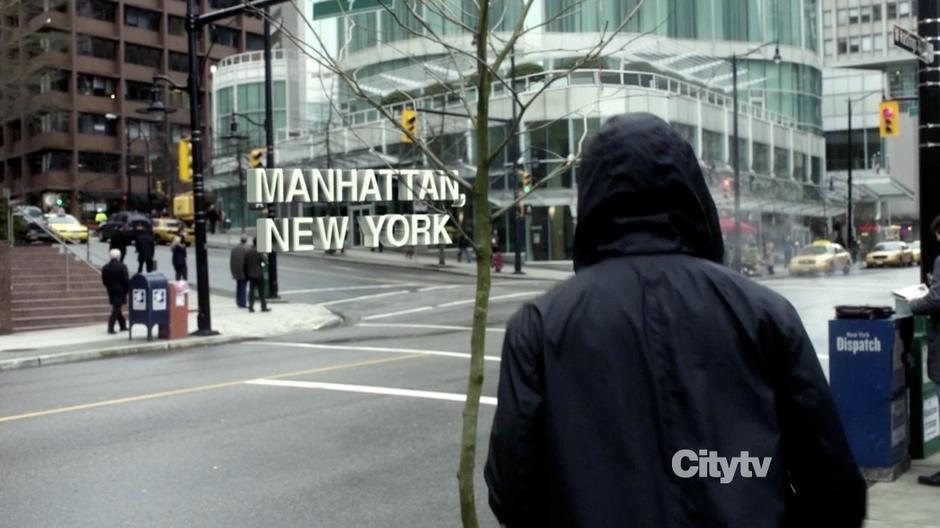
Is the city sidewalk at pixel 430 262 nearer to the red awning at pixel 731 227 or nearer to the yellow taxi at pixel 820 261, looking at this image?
the red awning at pixel 731 227

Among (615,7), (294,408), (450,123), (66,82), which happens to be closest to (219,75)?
(66,82)

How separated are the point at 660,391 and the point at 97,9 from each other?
97040 mm

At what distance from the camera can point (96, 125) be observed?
301ft

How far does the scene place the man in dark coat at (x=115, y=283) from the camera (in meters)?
21.2

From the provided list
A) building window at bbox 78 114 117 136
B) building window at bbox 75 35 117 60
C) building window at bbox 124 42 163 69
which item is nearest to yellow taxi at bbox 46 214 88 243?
building window at bbox 78 114 117 136

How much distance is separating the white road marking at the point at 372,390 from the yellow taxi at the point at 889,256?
45.8m

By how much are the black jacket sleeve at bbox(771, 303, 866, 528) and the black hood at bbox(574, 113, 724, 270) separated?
327mm

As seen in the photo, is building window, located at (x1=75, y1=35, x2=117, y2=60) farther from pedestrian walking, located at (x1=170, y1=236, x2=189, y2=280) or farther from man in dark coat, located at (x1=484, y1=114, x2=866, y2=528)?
man in dark coat, located at (x1=484, y1=114, x2=866, y2=528)

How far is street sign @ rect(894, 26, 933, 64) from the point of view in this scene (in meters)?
8.94

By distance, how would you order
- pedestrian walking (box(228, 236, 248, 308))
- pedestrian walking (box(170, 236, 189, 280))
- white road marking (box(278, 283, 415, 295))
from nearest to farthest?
pedestrian walking (box(228, 236, 248, 308)) → pedestrian walking (box(170, 236, 189, 280)) → white road marking (box(278, 283, 415, 295))

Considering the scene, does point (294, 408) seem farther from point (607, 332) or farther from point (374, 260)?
point (374, 260)

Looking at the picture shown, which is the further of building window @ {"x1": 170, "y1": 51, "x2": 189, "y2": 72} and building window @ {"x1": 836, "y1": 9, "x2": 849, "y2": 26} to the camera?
building window @ {"x1": 836, "y1": 9, "x2": 849, "y2": 26}

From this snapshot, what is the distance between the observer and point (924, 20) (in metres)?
9.01

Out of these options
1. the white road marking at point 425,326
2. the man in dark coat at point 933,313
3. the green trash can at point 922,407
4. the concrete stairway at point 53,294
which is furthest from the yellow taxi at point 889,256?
the man in dark coat at point 933,313
